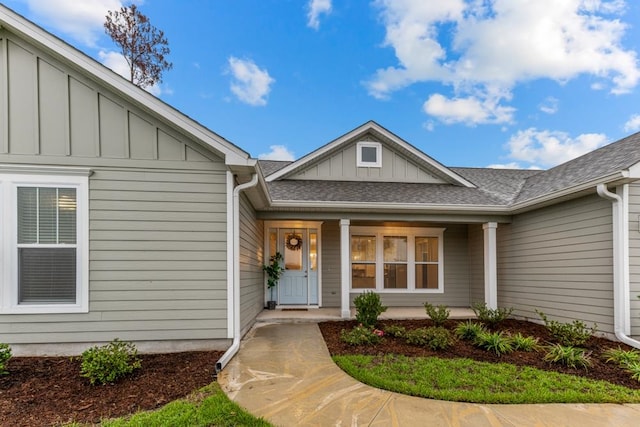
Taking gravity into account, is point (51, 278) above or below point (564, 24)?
below

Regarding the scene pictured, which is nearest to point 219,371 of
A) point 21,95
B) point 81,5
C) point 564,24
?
point 21,95

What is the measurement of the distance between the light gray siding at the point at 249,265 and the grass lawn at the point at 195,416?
7.92 feet

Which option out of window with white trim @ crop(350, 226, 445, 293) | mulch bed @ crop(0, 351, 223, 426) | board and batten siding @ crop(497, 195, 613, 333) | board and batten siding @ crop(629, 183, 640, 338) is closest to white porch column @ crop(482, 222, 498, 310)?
board and batten siding @ crop(497, 195, 613, 333)

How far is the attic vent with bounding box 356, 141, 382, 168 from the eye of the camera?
9.20 meters

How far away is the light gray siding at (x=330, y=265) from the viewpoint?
29.4ft

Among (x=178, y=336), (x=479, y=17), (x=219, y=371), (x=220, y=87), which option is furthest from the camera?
(x=220, y=87)

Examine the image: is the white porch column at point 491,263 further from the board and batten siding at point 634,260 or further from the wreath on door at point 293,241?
the wreath on door at point 293,241

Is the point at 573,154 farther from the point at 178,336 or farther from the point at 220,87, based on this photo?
the point at 178,336

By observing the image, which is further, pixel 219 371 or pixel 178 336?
pixel 178 336

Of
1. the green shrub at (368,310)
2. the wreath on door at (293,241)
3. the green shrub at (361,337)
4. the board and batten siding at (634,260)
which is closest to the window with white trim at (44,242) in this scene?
the green shrub at (361,337)

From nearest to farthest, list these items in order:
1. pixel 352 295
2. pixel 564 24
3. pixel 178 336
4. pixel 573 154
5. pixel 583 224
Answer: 1. pixel 178 336
2. pixel 583 224
3. pixel 352 295
4. pixel 564 24
5. pixel 573 154

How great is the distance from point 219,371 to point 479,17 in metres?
13.1

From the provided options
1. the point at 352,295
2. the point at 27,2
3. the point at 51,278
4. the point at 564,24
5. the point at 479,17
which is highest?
the point at 27,2

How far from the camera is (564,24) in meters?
9.91
